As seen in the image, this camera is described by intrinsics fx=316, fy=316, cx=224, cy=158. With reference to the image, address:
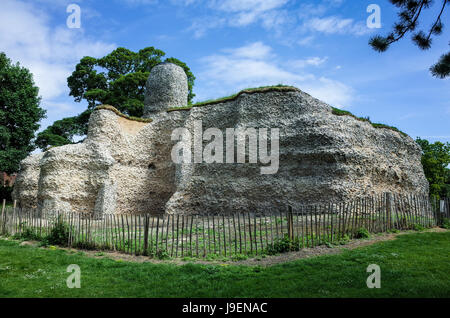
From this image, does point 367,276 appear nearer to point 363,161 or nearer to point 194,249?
point 194,249

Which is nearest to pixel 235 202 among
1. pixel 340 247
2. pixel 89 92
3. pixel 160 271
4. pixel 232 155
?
pixel 232 155

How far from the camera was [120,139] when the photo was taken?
21.0m

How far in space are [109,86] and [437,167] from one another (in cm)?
3675

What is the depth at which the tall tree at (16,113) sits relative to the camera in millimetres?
27844

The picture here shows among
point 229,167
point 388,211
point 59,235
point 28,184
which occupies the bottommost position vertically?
point 59,235

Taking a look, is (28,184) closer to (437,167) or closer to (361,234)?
(361,234)

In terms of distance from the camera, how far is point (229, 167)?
58.6 ft

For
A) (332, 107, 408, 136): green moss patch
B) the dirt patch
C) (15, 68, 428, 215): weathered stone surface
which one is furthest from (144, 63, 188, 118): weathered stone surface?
the dirt patch

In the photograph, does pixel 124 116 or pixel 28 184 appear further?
pixel 124 116

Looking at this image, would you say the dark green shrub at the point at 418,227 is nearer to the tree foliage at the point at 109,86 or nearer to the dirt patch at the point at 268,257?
the dirt patch at the point at 268,257

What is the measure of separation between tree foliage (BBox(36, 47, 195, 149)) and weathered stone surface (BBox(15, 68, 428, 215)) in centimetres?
962

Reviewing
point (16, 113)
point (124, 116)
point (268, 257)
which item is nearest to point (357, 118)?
point (268, 257)

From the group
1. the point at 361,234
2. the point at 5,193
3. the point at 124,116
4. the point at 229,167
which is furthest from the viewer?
the point at 5,193

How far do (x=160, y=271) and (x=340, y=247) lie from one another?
5263mm
